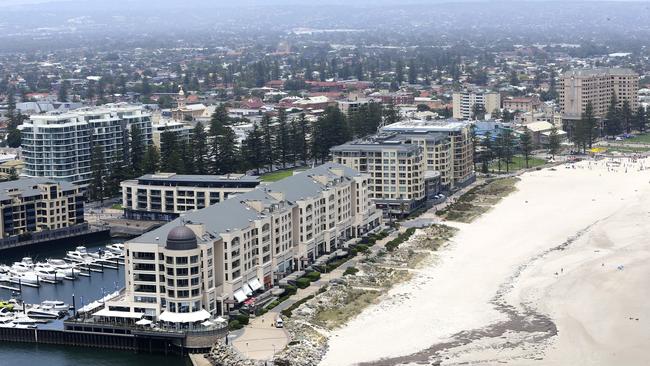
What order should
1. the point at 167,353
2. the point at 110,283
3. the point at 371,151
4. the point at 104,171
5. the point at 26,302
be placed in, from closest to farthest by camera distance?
the point at 167,353
the point at 26,302
the point at 110,283
the point at 371,151
the point at 104,171

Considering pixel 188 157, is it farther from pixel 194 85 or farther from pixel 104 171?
pixel 194 85

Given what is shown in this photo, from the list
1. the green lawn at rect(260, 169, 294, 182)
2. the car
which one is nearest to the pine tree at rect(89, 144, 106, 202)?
the green lawn at rect(260, 169, 294, 182)

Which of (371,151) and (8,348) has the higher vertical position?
(371,151)

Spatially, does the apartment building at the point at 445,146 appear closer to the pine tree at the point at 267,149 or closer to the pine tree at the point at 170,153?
the pine tree at the point at 267,149

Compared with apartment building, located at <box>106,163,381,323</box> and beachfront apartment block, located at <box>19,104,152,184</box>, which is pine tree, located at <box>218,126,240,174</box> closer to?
beachfront apartment block, located at <box>19,104,152,184</box>

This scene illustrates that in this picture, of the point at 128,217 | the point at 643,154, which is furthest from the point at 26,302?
the point at 643,154

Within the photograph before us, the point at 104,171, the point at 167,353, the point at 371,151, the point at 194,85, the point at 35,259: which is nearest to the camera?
the point at 167,353

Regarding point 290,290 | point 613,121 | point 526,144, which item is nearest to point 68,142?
point 290,290

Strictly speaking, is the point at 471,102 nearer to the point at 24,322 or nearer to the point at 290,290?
the point at 290,290
